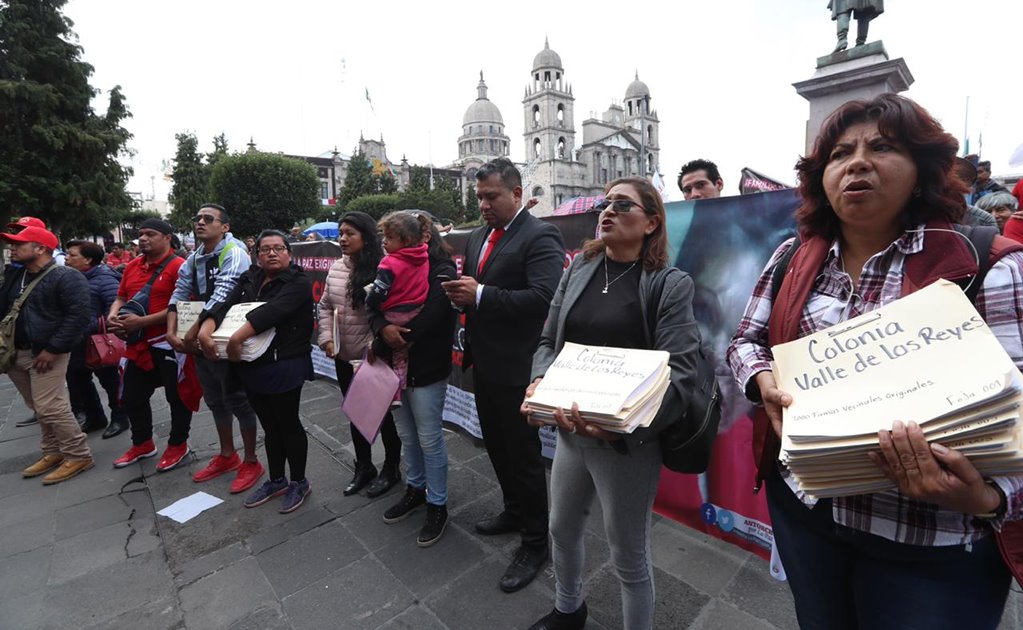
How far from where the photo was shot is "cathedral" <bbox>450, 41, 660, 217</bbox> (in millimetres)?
Result: 66250

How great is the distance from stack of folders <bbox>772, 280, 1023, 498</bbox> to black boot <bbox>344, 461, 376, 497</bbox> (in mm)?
3209

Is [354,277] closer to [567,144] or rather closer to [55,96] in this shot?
[55,96]

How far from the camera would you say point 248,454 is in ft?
12.3

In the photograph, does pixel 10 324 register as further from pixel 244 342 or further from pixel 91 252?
pixel 244 342

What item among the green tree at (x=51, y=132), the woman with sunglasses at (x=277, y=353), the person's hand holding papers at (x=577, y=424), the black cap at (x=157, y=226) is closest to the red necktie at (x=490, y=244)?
the person's hand holding papers at (x=577, y=424)

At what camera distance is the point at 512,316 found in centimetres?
244

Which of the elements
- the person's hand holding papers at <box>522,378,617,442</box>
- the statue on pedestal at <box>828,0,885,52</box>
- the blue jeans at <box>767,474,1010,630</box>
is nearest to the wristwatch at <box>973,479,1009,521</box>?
the blue jeans at <box>767,474,1010,630</box>

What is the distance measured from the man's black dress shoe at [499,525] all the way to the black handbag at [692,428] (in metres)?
1.51

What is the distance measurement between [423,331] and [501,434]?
2.50 ft

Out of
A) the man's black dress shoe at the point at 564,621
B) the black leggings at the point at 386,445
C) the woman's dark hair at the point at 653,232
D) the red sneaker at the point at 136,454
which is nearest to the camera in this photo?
the woman's dark hair at the point at 653,232

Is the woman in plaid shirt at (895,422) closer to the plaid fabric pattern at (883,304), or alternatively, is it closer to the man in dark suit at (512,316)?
the plaid fabric pattern at (883,304)

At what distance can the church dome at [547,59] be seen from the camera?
234ft

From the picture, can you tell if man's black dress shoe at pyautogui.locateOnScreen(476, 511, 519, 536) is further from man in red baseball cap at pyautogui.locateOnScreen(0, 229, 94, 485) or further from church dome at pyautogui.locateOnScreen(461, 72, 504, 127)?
church dome at pyautogui.locateOnScreen(461, 72, 504, 127)

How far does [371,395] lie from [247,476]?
1.52m
